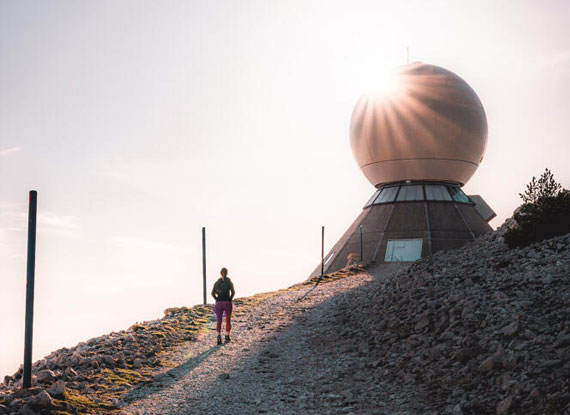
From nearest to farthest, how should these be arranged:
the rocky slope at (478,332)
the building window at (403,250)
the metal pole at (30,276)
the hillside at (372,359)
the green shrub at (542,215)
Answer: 1. the rocky slope at (478,332)
2. the hillside at (372,359)
3. the metal pole at (30,276)
4. the green shrub at (542,215)
5. the building window at (403,250)

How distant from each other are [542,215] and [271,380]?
12248 mm

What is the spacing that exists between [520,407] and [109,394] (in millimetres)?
7163

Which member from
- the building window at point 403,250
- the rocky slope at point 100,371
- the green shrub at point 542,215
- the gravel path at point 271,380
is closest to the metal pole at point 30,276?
the rocky slope at point 100,371

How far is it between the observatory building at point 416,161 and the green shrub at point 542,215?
48.5ft

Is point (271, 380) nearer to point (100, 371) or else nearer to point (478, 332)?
point (100, 371)

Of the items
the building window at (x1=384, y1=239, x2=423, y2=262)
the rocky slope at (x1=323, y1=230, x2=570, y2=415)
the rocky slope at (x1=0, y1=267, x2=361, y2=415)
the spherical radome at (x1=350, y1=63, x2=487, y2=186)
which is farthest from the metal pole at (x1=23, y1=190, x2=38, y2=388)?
the spherical radome at (x1=350, y1=63, x2=487, y2=186)

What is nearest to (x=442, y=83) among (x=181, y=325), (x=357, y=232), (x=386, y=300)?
(x=357, y=232)

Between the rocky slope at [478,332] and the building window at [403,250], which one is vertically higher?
the building window at [403,250]

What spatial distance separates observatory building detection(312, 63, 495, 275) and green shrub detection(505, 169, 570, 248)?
48.5ft

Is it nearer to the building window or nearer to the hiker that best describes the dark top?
the hiker

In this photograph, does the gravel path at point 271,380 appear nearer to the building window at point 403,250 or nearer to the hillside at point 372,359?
the hillside at point 372,359

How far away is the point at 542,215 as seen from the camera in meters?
18.1

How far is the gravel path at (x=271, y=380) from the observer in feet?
30.2

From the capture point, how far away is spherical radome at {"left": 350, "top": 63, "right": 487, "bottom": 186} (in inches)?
1401
